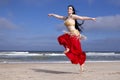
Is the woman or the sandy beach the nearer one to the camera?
the sandy beach

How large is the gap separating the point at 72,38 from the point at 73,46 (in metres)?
0.26

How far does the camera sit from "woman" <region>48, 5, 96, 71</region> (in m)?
10.5

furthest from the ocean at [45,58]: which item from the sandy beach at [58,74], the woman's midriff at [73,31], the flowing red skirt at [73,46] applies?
the woman's midriff at [73,31]

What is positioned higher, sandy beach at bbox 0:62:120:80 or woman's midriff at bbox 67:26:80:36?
woman's midriff at bbox 67:26:80:36

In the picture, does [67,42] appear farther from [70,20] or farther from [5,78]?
[5,78]

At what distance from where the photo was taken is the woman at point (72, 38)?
10.5 meters

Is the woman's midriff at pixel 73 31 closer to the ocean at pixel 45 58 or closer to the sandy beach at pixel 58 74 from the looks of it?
the sandy beach at pixel 58 74

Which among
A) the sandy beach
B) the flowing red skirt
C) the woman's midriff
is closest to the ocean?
the sandy beach

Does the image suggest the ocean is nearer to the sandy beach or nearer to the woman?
the sandy beach

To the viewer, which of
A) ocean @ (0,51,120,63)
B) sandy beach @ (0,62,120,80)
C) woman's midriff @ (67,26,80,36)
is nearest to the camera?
sandy beach @ (0,62,120,80)

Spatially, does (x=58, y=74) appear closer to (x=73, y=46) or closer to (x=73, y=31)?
(x=73, y=46)

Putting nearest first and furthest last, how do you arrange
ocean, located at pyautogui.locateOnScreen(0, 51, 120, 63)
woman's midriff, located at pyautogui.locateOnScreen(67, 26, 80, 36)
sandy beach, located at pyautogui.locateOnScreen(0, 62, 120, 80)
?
sandy beach, located at pyautogui.locateOnScreen(0, 62, 120, 80) < woman's midriff, located at pyautogui.locateOnScreen(67, 26, 80, 36) < ocean, located at pyautogui.locateOnScreen(0, 51, 120, 63)

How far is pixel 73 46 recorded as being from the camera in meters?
10.6

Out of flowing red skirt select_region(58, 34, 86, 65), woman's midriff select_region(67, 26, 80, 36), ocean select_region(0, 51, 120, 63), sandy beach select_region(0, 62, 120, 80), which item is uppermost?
woman's midriff select_region(67, 26, 80, 36)
